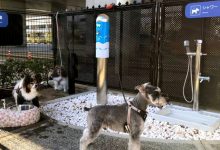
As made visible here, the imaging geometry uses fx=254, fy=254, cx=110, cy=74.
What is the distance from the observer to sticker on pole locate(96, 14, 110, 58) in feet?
19.5

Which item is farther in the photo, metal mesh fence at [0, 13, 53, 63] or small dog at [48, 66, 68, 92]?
metal mesh fence at [0, 13, 53, 63]

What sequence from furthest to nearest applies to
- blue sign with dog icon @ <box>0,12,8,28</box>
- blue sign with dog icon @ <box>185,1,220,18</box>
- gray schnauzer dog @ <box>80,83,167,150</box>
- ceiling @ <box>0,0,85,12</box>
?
ceiling @ <box>0,0,85,12</box>
blue sign with dog icon @ <box>0,12,8,28</box>
blue sign with dog icon @ <box>185,1,220,18</box>
gray schnauzer dog @ <box>80,83,167,150</box>

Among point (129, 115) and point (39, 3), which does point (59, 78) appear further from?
point (39, 3)

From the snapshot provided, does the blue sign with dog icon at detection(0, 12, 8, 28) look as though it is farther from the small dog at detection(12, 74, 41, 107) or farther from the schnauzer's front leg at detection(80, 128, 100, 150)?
the schnauzer's front leg at detection(80, 128, 100, 150)

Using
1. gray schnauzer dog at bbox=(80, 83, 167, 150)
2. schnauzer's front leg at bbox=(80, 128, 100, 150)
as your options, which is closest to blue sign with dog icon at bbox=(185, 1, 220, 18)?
gray schnauzer dog at bbox=(80, 83, 167, 150)

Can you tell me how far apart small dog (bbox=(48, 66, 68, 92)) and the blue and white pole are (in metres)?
1.75

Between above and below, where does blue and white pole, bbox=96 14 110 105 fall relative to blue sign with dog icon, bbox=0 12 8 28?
below

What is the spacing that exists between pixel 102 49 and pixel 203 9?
246 centimetres

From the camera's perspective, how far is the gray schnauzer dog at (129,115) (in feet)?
11.9

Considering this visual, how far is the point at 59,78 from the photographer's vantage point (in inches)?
314

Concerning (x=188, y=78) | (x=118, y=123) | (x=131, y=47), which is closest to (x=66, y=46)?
(x=131, y=47)

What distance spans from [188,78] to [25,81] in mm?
3939

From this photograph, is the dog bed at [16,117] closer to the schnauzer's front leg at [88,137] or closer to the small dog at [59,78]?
the schnauzer's front leg at [88,137]

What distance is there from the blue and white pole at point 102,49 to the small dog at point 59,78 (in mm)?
1749
